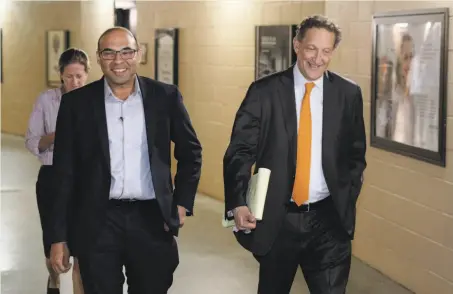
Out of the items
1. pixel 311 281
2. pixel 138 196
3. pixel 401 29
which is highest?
pixel 401 29

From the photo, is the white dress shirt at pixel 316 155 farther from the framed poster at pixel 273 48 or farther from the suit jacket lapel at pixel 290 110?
the framed poster at pixel 273 48

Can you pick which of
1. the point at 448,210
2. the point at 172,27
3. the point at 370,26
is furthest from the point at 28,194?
the point at 448,210

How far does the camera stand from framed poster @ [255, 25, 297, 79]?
22.8ft

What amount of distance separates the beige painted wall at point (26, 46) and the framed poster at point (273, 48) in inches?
238

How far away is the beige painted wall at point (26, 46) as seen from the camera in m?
13.8

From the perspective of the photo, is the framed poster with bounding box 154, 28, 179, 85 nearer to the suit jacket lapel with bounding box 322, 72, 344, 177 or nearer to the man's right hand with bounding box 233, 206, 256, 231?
the suit jacket lapel with bounding box 322, 72, 344, 177

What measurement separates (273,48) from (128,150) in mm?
4317

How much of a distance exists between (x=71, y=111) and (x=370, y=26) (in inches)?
117

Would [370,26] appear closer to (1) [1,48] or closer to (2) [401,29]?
(2) [401,29]

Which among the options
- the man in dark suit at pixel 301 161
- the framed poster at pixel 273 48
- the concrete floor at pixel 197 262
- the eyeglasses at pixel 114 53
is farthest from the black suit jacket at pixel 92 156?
the framed poster at pixel 273 48

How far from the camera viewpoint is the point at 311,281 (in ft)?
10.4

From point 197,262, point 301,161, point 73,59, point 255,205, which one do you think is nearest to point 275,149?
point 301,161

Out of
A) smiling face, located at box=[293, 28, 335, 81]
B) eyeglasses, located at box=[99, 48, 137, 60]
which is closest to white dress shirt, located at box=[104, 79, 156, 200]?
eyeglasses, located at box=[99, 48, 137, 60]

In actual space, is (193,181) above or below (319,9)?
below
